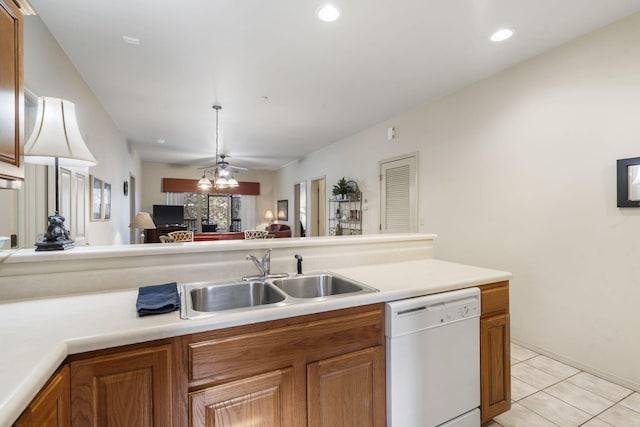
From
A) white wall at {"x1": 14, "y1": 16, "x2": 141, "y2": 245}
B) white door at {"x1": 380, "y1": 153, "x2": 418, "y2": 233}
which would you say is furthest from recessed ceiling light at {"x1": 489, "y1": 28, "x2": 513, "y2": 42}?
white wall at {"x1": 14, "y1": 16, "x2": 141, "y2": 245}

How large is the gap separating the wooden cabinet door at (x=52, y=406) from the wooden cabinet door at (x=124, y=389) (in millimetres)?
28

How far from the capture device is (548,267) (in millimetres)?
2555

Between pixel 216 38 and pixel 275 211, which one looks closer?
pixel 216 38

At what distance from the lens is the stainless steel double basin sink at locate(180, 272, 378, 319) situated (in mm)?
1493

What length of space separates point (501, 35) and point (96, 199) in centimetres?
447

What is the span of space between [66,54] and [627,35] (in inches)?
177

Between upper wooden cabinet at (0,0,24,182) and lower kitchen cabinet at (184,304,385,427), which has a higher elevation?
upper wooden cabinet at (0,0,24,182)

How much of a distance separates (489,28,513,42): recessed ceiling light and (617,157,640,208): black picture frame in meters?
1.27

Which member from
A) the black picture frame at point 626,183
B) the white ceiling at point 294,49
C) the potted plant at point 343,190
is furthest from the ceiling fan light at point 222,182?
the black picture frame at point 626,183

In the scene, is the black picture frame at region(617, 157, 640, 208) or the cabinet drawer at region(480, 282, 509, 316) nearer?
the cabinet drawer at region(480, 282, 509, 316)

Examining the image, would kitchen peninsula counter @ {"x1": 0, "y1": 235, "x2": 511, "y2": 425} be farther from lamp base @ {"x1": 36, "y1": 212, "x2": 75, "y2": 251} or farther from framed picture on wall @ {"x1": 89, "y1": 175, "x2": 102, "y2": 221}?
framed picture on wall @ {"x1": 89, "y1": 175, "x2": 102, "y2": 221}

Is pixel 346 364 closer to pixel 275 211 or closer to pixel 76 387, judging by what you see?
pixel 76 387

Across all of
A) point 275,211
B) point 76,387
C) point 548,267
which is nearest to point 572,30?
point 548,267

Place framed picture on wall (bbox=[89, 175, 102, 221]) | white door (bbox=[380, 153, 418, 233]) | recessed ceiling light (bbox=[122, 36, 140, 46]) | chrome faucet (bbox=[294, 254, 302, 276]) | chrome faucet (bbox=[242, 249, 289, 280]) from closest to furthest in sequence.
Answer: chrome faucet (bbox=[242, 249, 289, 280]) → chrome faucet (bbox=[294, 254, 302, 276]) → recessed ceiling light (bbox=[122, 36, 140, 46]) → framed picture on wall (bbox=[89, 175, 102, 221]) → white door (bbox=[380, 153, 418, 233])
